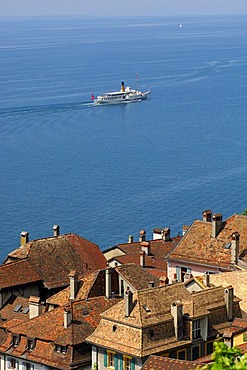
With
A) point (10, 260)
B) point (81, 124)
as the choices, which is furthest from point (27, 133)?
point (10, 260)

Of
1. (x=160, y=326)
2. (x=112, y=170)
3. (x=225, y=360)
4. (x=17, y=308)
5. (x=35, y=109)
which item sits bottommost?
(x=112, y=170)

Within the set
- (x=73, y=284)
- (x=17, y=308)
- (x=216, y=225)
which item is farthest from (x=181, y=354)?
(x=216, y=225)

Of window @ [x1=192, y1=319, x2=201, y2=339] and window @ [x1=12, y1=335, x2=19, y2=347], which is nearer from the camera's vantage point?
window @ [x1=192, y1=319, x2=201, y2=339]

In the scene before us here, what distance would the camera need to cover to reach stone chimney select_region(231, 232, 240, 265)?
164ft

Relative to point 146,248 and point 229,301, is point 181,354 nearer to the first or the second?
point 229,301

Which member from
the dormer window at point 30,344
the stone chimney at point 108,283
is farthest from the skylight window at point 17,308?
the dormer window at point 30,344

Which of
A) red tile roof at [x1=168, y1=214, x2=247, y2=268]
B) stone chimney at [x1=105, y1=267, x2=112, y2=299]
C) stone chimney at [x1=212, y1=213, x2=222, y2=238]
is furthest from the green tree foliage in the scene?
stone chimney at [x1=212, y1=213, x2=222, y2=238]

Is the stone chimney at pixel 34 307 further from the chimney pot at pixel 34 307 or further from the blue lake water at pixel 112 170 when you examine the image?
the blue lake water at pixel 112 170

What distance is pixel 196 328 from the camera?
37.8 meters

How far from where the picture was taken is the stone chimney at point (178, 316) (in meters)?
36.8

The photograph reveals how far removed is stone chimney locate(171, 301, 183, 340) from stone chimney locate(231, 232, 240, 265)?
43.5 feet

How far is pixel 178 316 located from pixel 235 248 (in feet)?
45.2

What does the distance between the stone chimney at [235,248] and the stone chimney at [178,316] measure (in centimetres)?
1326

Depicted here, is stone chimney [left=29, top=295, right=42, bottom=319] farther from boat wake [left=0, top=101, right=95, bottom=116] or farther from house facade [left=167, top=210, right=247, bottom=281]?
boat wake [left=0, top=101, right=95, bottom=116]
